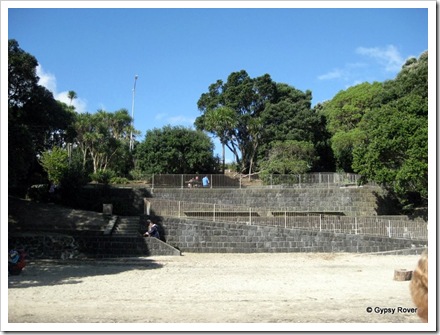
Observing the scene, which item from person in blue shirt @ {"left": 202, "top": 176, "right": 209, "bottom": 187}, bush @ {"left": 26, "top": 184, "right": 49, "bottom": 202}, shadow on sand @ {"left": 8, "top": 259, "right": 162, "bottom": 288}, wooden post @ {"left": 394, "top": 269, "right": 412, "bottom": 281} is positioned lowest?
shadow on sand @ {"left": 8, "top": 259, "right": 162, "bottom": 288}

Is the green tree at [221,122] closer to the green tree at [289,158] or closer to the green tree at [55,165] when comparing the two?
the green tree at [289,158]

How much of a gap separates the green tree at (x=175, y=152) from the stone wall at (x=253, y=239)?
42.6 ft

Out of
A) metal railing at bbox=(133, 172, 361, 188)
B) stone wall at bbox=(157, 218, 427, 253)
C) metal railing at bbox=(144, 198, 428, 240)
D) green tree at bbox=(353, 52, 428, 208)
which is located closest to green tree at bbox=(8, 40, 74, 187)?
metal railing at bbox=(133, 172, 361, 188)

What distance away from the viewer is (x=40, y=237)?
1628 cm

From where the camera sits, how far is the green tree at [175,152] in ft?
105

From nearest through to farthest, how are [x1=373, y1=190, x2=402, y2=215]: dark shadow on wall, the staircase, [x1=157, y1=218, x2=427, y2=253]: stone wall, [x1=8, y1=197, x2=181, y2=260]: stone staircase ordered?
1. [x1=8, y1=197, x2=181, y2=260]: stone staircase
2. the staircase
3. [x1=157, y1=218, x2=427, y2=253]: stone wall
4. [x1=373, y1=190, x2=402, y2=215]: dark shadow on wall

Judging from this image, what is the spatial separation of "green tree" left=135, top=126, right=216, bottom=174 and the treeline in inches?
3.4

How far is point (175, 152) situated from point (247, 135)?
1038cm

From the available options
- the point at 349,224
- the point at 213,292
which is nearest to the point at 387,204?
the point at 349,224

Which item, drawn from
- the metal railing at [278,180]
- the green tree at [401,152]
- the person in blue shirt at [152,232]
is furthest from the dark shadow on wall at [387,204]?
the person in blue shirt at [152,232]

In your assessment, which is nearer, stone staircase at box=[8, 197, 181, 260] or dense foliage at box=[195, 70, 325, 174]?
stone staircase at box=[8, 197, 181, 260]

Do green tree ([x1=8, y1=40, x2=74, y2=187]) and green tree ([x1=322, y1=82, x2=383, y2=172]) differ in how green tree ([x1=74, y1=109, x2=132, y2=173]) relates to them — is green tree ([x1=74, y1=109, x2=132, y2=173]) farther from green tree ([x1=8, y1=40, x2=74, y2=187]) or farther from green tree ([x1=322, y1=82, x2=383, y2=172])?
green tree ([x1=322, y1=82, x2=383, y2=172])

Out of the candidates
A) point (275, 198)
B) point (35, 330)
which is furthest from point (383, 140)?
point (35, 330)

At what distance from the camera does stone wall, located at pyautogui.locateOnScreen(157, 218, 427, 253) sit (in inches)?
737
